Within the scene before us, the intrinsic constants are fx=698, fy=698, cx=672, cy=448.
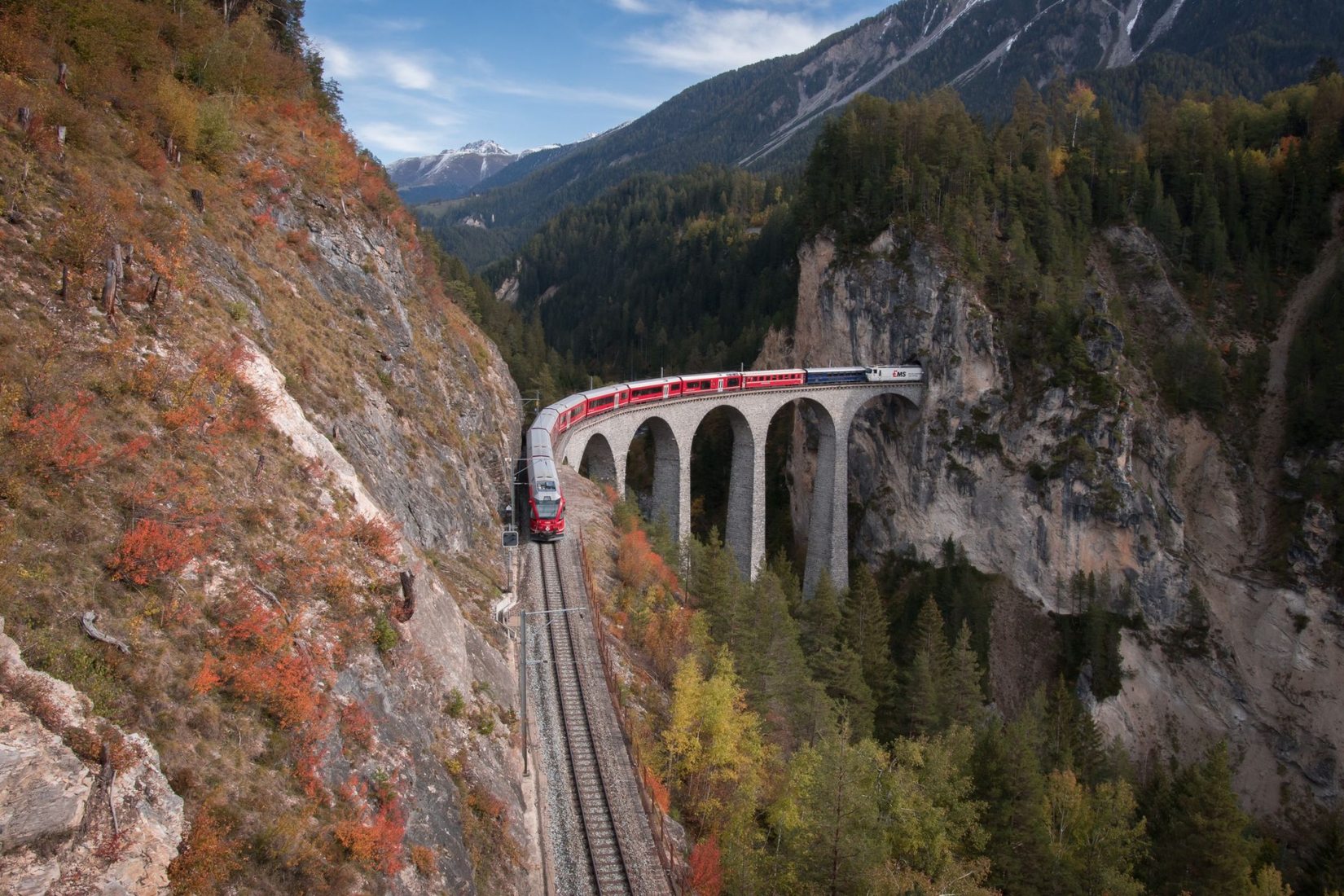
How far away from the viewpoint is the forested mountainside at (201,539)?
8.13m

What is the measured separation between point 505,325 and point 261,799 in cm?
8043

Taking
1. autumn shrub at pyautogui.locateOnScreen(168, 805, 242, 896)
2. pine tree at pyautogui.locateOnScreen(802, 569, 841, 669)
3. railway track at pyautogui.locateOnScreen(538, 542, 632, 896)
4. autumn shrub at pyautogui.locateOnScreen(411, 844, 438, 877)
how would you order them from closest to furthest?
autumn shrub at pyautogui.locateOnScreen(168, 805, 242, 896) → autumn shrub at pyautogui.locateOnScreen(411, 844, 438, 877) → railway track at pyautogui.locateOnScreen(538, 542, 632, 896) → pine tree at pyautogui.locateOnScreen(802, 569, 841, 669)

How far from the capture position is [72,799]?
7219 mm

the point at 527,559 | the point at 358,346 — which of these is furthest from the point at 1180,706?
the point at 358,346

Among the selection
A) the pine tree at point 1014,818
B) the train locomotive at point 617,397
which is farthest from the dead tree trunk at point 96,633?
the pine tree at point 1014,818

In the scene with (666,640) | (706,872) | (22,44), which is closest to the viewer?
(22,44)

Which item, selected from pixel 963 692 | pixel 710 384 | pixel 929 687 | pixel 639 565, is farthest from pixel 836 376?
pixel 639 565

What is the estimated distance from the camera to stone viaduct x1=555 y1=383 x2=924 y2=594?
1686 inches

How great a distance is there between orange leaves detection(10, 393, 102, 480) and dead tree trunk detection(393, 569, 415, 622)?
5.39 m

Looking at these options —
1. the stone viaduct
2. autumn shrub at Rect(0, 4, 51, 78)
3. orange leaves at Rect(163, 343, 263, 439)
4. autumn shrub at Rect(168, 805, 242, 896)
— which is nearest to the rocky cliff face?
the stone viaduct

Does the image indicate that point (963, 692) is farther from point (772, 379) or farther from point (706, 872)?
point (706, 872)

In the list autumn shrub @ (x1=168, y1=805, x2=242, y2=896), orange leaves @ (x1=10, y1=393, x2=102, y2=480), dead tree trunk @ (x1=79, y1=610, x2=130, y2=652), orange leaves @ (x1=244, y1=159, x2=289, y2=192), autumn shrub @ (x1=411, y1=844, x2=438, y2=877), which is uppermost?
orange leaves @ (x1=244, y1=159, x2=289, y2=192)

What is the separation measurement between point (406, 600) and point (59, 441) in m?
6.23

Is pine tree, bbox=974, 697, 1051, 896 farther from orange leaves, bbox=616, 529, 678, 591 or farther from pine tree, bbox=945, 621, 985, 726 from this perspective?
orange leaves, bbox=616, 529, 678, 591
